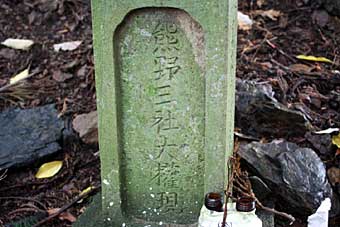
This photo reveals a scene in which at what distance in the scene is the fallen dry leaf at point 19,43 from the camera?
4109 millimetres

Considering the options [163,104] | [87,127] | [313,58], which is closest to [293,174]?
[163,104]

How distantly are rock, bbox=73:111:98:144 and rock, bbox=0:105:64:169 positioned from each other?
8cm

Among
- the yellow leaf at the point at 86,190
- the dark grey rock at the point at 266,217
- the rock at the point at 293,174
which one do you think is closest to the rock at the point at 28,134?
the yellow leaf at the point at 86,190

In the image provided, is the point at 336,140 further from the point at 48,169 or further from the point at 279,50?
the point at 48,169

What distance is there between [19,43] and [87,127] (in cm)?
115

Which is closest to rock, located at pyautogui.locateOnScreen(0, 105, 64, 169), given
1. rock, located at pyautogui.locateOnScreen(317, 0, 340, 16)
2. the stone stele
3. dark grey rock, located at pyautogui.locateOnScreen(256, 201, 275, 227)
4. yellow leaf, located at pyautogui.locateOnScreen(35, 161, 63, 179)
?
yellow leaf, located at pyautogui.locateOnScreen(35, 161, 63, 179)

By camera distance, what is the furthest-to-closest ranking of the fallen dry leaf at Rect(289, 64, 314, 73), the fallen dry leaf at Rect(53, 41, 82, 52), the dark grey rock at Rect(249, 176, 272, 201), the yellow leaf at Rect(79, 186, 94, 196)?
1. the fallen dry leaf at Rect(53, 41, 82, 52)
2. the fallen dry leaf at Rect(289, 64, 314, 73)
3. the yellow leaf at Rect(79, 186, 94, 196)
4. the dark grey rock at Rect(249, 176, 272, 201)

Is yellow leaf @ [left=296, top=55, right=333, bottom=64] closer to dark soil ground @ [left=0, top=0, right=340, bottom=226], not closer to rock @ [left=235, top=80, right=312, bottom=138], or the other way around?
dark soil ground @ [left=0, top=0, right=340, bottom=226]

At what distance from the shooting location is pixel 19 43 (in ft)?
13.5

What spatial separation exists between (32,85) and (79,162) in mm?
772

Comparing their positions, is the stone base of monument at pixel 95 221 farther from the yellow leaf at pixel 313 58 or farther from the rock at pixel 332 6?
the rock at pixel 332 6

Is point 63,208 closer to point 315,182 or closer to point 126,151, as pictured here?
point 126,151

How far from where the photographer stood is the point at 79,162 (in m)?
3.13

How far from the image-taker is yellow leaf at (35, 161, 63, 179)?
306 cm
